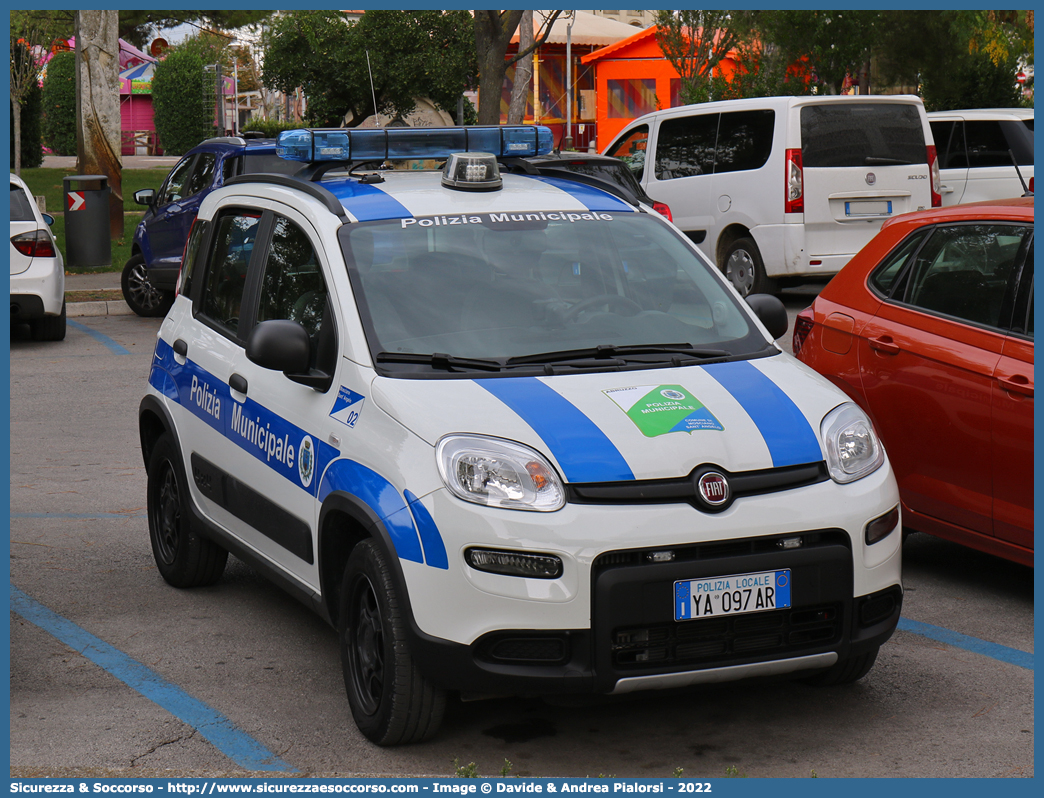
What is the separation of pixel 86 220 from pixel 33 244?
4.67m

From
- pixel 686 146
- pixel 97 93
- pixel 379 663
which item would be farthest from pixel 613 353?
pixel 97 93

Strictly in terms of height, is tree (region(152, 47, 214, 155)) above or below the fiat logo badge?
above

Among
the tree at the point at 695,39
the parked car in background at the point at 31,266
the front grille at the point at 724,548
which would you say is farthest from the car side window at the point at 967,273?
the tree at the point at 695,39

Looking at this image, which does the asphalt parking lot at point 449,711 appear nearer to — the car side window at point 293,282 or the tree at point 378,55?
the car side window at point 293,282

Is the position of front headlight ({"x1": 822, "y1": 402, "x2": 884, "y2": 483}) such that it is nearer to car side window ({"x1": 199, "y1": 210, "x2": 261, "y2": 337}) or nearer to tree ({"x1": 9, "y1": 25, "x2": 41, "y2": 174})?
car side window ({"x1": 199, "y1": 210, "x2": 261, "y2": 337})

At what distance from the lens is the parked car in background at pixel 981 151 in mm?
15938

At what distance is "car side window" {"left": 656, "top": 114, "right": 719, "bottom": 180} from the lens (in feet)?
49.3

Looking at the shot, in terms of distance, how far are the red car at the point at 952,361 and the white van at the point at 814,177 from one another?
25.4ft

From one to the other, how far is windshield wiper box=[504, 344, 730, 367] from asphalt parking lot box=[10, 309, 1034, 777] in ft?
3.64

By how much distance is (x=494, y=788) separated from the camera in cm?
391

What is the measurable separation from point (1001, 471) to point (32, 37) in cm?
3026

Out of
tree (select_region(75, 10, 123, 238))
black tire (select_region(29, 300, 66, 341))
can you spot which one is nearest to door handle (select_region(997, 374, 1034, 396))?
black tire (select_region(29, 300, 66, 341))

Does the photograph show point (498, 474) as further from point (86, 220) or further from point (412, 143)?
point (86, 220)

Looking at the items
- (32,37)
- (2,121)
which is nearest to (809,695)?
(2,121)
